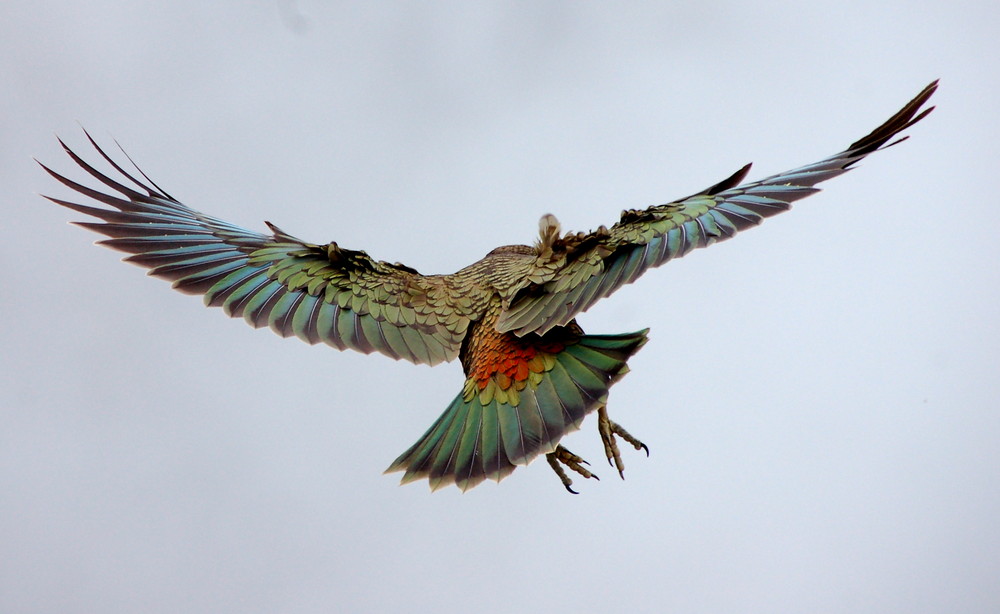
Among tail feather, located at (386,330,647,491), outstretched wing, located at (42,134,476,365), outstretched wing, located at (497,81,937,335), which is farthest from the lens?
outstretched wing, located at (42,134,476,365)

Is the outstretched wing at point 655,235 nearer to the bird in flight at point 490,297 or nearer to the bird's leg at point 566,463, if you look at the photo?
the bird in flight at point 490,297

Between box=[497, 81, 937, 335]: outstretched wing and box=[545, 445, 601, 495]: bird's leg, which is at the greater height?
box=[497, 81, 937, 335]: outstretched wing

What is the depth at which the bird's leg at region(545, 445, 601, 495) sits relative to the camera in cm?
580

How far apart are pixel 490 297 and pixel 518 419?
100 cm

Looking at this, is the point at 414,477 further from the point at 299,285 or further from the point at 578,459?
the point at 299,285

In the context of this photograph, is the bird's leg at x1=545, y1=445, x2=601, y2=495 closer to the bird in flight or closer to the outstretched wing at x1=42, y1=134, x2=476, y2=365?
the bird in flight

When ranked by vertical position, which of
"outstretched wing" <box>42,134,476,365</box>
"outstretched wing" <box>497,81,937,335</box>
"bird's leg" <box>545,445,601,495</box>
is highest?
"outstretched wing" <box>42,134,476,365</box>

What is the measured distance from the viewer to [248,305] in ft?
22.2

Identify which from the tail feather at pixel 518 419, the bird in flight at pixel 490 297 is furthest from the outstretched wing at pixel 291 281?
the tail feather at pixel 518 419

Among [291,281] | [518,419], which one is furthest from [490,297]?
[291,281]

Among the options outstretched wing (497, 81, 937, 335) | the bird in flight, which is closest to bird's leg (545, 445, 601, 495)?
the bird in flight

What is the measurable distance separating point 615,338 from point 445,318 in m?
1.17

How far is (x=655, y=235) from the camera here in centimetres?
585

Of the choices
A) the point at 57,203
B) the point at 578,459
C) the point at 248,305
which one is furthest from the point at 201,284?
the point at 578,459
